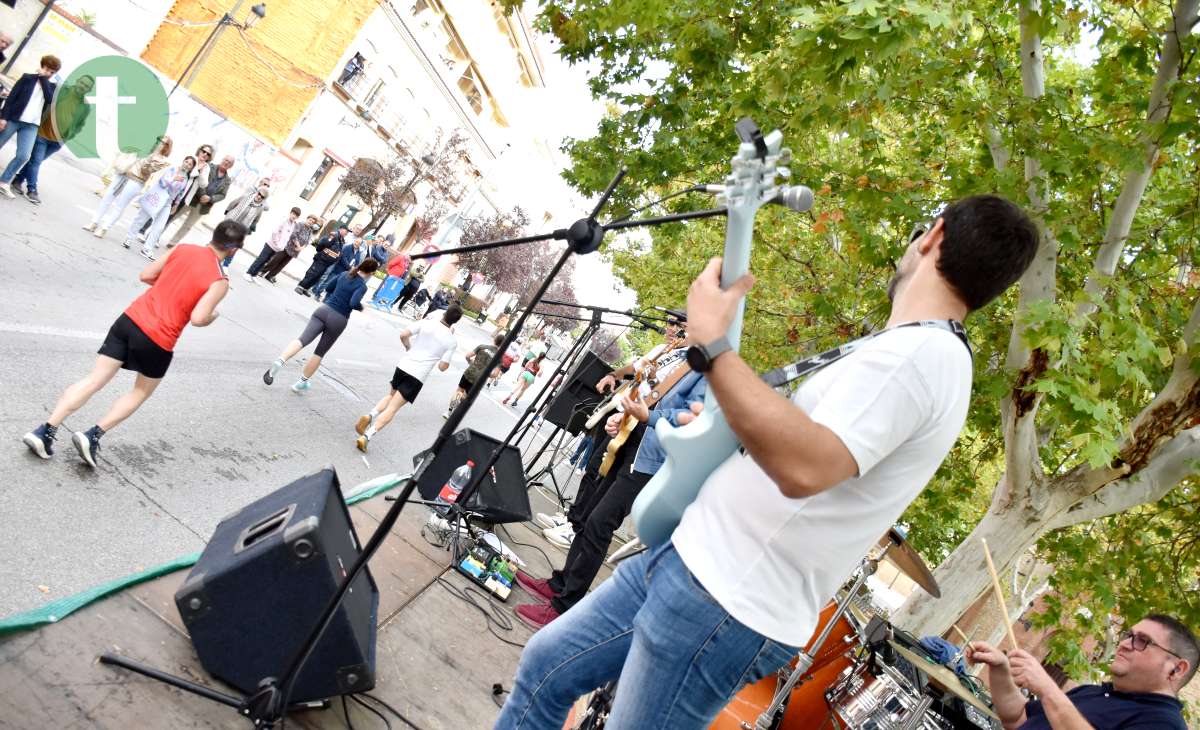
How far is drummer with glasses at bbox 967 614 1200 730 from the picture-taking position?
342 cm

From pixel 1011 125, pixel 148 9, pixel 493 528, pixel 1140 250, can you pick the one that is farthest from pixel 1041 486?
pixel 148 9

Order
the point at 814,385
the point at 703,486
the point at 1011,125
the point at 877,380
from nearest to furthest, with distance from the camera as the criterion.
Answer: the point at 877,380 < the point at 814,385 < the point at 703,486 < the point at 1011,125

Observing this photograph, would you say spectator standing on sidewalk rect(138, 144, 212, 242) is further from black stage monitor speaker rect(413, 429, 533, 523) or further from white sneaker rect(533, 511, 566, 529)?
black stage monitor speaker rect(413, 429, 533, 523)

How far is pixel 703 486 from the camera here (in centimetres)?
193

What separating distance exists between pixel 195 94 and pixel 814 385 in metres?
32.8

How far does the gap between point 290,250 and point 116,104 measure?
15.0 meters

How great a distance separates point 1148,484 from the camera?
6.46 metres

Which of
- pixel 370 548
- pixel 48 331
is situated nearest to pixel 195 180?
pixel 48 331

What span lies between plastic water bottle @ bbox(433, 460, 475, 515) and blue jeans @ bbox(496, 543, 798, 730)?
3.26 m

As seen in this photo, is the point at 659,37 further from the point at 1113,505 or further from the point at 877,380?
the point at 877,380

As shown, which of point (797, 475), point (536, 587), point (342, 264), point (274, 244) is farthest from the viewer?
point (342, 264)

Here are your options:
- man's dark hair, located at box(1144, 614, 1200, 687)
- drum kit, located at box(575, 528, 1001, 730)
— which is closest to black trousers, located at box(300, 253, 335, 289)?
drum kit, located at box(575, 528, 1001, 730)

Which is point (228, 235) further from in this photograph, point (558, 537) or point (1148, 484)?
point (1148, 484)

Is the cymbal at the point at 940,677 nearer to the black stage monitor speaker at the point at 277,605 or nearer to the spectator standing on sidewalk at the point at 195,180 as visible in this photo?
the black stage monitor speaker at the point at 277,605
